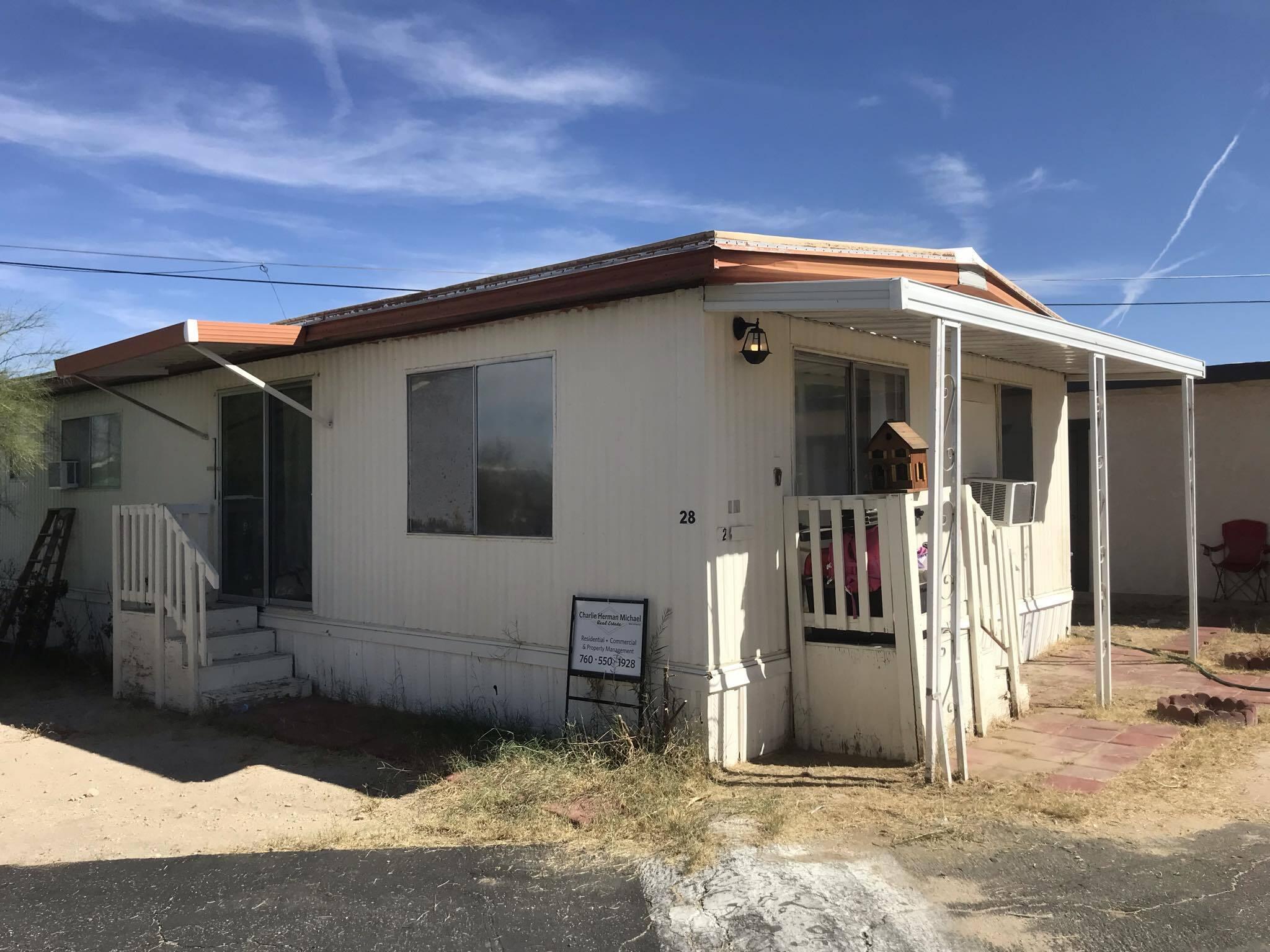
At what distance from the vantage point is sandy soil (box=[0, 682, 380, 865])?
480 cm

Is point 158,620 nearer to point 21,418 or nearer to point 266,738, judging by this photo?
point 266,738

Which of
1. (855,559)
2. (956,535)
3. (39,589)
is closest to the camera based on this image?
(956,535)

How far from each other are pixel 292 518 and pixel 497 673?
2.71m

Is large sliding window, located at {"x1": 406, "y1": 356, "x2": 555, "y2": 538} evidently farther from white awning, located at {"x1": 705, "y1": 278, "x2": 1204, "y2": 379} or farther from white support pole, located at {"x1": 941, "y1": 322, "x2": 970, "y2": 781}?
white support pole, located at {"x1": 941, "y1": 322, "x2": 970, "y2": 781}

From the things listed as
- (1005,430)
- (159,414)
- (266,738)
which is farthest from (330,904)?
(1005,430)

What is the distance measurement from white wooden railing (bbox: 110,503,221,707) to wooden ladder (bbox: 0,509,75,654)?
2.59 m

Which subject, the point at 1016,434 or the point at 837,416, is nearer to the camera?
the point at 837,416

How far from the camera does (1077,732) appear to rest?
19.9 feet

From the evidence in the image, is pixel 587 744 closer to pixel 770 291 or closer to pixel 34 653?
pixel 770 291

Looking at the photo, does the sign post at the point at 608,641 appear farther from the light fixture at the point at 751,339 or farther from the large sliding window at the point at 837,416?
the light fixture at the point at 751,339

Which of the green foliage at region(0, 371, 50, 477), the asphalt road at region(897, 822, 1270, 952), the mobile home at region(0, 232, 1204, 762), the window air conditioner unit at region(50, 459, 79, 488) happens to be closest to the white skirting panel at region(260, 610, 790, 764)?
the mobile home at region(0, 232, 1204, 762)

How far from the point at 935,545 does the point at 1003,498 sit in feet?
12.2

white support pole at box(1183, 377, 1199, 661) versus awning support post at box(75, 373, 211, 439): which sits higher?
awning support post at box(75, 373, 211, 439)

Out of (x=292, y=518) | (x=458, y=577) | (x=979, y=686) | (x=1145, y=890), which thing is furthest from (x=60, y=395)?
(x=1145, y=890)
